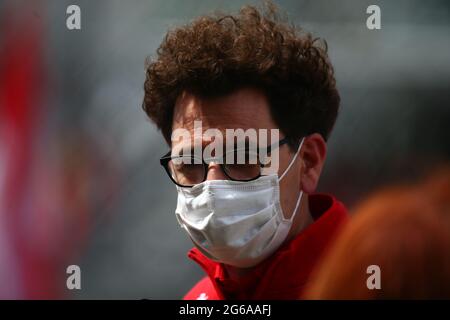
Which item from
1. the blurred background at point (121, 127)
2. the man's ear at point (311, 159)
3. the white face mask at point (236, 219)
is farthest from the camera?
the blurred background at point (121, 127)

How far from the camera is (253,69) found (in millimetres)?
2082

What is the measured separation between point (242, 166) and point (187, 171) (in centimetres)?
22

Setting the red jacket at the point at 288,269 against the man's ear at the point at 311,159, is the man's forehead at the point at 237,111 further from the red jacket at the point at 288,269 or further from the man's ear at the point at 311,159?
the red jacket at the point at 288,269

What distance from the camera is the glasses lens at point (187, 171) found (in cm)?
211

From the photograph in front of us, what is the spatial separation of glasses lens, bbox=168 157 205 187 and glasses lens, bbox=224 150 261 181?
0.10m

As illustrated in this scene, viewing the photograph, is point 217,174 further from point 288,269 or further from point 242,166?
point 288,269

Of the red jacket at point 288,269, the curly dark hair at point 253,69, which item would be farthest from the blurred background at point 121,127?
the red jacket at point 288,269

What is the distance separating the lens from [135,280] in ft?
9.40

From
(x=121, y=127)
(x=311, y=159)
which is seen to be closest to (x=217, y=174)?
(x=311, y=159)

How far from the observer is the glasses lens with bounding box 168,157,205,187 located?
2.11 metres

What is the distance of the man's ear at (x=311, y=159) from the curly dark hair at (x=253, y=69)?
0.04 meters
